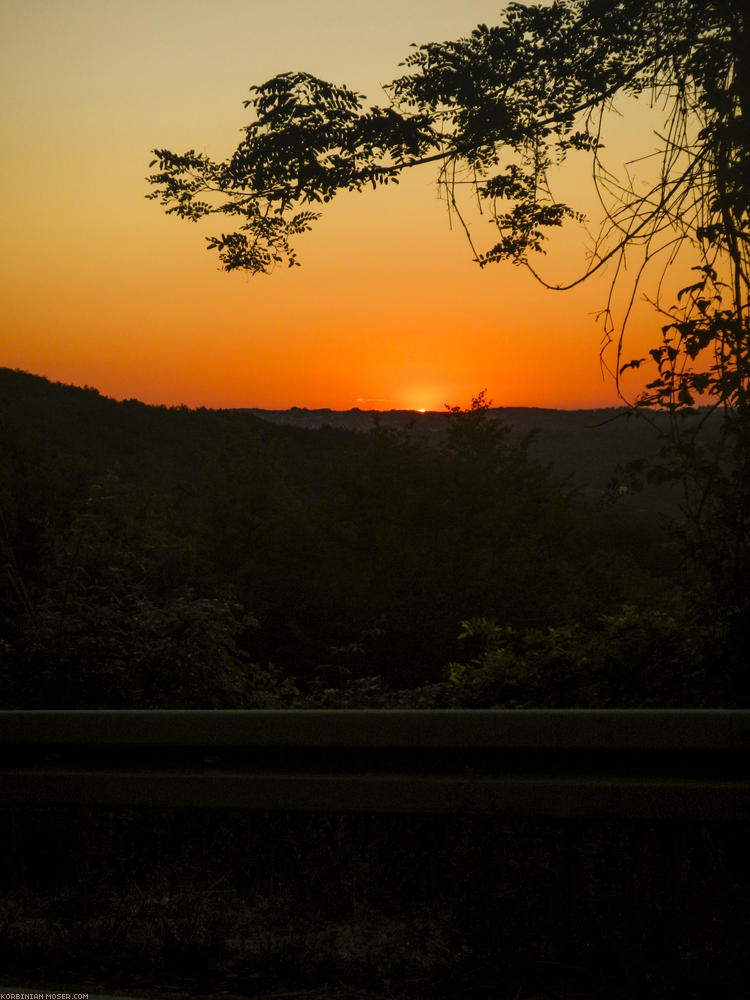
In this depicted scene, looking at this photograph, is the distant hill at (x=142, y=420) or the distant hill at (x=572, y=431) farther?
the distant hill at (x=142, y=420)

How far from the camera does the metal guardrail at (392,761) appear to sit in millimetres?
3668

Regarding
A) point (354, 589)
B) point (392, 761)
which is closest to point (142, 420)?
point (354, 589)

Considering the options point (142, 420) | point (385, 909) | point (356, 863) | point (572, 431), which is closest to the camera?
point (385, 909)

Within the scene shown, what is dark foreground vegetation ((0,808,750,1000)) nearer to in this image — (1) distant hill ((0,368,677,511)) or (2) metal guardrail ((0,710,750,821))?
(2) metal guardrail ((0,710,750,821))

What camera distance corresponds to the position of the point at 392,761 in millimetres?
3883

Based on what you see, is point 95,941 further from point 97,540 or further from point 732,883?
point 97,540

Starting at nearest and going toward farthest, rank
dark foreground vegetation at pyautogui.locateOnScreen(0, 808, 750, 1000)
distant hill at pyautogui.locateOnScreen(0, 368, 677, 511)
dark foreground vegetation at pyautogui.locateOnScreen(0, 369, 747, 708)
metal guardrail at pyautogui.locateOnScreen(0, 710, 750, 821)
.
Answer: dark foreground vegetation at pyautogui.locateOnScreen(0, 808, 750, 1000) → metal guardrail at pyautogui.locateOnScreen(0, 710, 750, 821) → dark foreground vegetation at pyautogui.locateOnScreen(0, 369, 747, 708) → distant hill at pyautogui.locateOnScreen(0, 368, 677, 511)

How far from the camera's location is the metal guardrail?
367cm

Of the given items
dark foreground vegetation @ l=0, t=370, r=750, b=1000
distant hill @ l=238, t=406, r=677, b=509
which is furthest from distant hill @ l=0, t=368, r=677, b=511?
dark foreground vegetation @ l=0, t=370, r=750, b=1000

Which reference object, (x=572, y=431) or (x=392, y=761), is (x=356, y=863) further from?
(x=572, y=431)

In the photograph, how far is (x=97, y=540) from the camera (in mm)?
9445

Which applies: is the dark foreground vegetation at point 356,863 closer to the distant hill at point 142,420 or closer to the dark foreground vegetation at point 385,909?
the dark foreground vegetation at point 385,909

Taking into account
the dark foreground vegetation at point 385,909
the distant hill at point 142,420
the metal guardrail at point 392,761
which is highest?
the distant hill at point 142,420

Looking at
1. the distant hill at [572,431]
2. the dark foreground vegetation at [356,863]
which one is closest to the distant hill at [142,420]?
the distant hill at [572,431]
